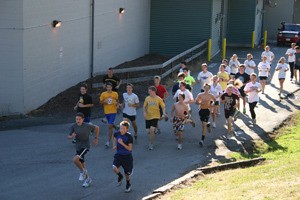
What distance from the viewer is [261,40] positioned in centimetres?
4088

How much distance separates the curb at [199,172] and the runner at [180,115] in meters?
1.91

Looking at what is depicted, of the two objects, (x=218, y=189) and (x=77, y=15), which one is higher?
(x=77, y=15)

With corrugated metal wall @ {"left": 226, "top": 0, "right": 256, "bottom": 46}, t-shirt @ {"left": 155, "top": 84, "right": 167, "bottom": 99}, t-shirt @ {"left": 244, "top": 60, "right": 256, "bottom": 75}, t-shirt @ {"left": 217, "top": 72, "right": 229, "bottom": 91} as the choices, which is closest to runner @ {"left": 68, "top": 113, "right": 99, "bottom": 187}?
t-shirt @ {"left": 155, "top": 84, "right": 167, "bottom": 99}

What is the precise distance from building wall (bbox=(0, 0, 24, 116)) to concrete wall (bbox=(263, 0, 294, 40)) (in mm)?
29002

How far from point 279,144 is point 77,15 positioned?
9.57 metres

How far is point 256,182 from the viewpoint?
1189 cm

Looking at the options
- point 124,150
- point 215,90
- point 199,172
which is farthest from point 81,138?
point 215,90

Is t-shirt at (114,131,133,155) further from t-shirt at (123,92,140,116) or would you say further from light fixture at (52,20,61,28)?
light fixture at (52,20,61,28)

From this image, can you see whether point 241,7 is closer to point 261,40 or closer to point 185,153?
point 261,40

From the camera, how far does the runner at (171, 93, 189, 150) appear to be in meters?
15.6

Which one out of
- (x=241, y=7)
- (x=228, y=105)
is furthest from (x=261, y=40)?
(x=228, y=105)

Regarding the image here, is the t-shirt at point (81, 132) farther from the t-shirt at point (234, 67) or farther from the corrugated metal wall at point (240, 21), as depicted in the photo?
the corrugated metal wall at point (240, 21)

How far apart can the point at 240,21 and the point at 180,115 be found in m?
22.3

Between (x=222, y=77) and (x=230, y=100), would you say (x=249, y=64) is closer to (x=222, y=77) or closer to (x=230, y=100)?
(x=222, y=77)
